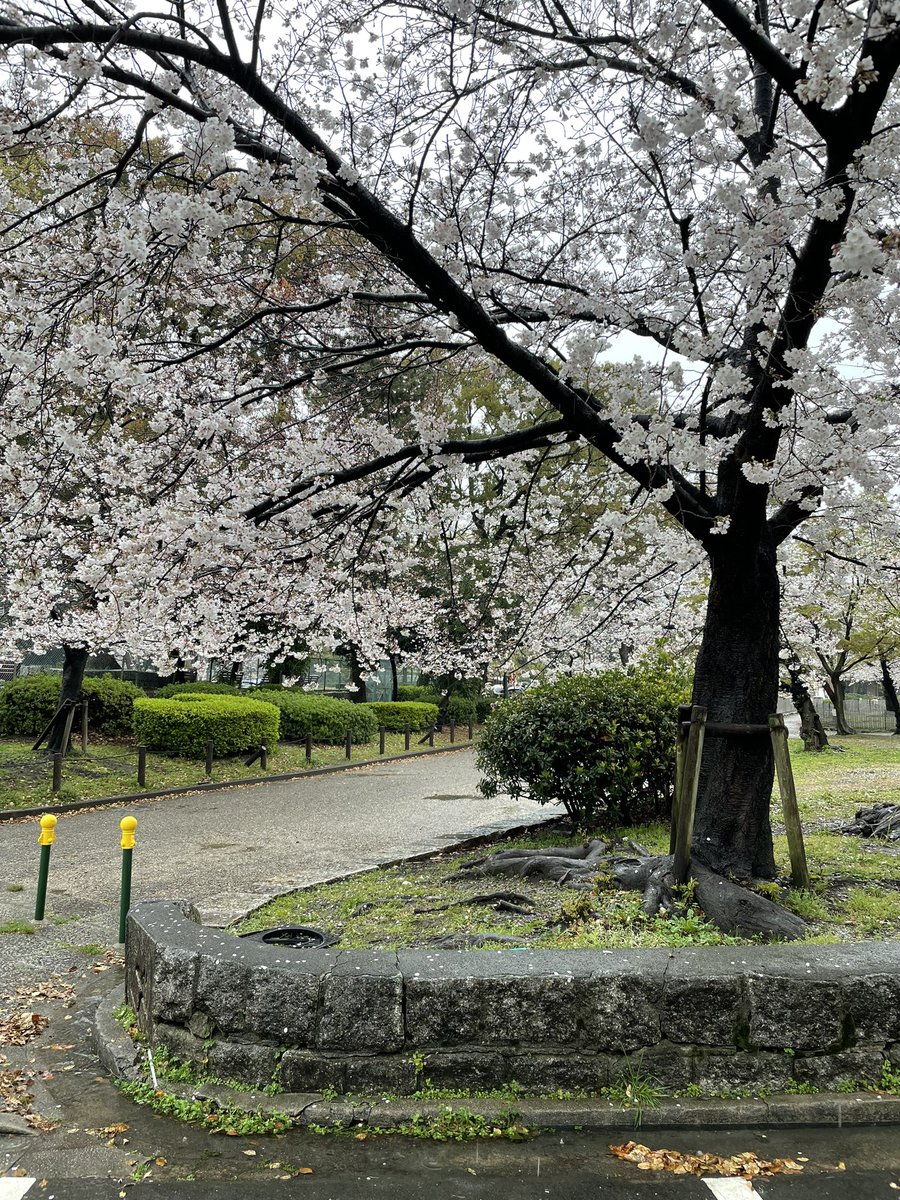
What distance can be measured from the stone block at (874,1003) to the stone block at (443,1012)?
152 cm

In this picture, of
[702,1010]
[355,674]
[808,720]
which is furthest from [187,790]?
[808,720]

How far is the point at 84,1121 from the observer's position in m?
3.33

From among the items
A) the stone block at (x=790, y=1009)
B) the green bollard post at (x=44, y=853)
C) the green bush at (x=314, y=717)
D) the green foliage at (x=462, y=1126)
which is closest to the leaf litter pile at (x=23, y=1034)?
the green bollard post at (x=44, y=853)

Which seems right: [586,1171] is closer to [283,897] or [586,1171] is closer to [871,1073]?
[871,1073]

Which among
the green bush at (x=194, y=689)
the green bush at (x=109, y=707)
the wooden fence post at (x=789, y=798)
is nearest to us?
the wooden fence post at (x=789, y=798)

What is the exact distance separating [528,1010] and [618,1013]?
0.37 m

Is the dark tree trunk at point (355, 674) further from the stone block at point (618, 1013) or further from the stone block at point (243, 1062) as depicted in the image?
the stone block at point (618, 1013)

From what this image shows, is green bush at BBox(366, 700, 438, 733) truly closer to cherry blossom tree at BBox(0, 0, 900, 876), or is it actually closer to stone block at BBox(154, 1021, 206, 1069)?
cherry blossom tree at BBox(0, 0, 900, 876)

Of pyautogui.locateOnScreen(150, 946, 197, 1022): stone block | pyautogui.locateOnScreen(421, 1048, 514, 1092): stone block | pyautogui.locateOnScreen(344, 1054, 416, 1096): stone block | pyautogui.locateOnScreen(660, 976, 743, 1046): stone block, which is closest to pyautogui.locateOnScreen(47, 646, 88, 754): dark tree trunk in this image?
pyautogui.locateOnScreen(150, 946, 197, 1022): stone block

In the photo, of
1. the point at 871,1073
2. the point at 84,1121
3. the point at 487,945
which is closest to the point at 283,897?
the point at 487,945

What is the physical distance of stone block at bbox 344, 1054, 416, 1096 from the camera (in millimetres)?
3266

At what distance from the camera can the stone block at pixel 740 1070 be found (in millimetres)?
3291

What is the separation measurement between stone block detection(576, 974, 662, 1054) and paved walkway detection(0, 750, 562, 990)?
3.02 m

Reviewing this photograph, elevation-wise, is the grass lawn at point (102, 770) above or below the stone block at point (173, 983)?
below
